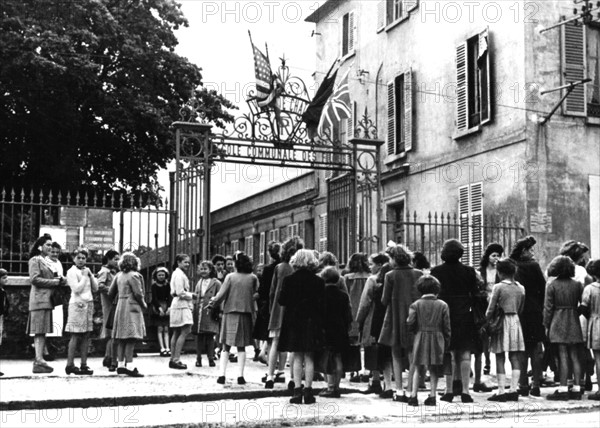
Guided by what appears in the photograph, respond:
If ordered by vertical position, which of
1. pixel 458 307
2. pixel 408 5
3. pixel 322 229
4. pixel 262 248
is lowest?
pixel 458 307

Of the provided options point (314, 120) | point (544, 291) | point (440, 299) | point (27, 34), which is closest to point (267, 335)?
point (440, 299)

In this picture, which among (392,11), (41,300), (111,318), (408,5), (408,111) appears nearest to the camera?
(41,300)

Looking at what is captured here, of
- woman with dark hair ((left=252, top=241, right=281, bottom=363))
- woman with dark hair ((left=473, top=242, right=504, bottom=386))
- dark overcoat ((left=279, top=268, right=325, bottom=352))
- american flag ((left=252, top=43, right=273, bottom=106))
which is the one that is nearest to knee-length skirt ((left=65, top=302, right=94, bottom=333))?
woman with dark hair ((left=252, top=241, right=281, bottom=363))

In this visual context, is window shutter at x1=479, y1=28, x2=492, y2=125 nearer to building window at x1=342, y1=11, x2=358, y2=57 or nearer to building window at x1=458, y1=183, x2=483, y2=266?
building window at x1=458, y1=183, x2=483, y2=266

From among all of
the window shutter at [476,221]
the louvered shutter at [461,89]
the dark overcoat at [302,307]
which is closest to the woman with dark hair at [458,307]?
the dark overcoat at [302,307]

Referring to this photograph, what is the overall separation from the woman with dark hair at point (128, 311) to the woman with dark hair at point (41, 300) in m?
0.88

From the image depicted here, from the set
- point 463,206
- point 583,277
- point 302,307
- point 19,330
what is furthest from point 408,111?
point 302,307

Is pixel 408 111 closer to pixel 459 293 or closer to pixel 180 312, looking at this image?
pixel 180 312

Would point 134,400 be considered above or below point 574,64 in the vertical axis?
below

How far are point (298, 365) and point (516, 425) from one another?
275 cm

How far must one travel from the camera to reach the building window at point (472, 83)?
835 inches

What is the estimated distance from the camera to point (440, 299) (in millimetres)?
11141

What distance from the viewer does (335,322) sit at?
11.3m

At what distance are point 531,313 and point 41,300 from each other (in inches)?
261
